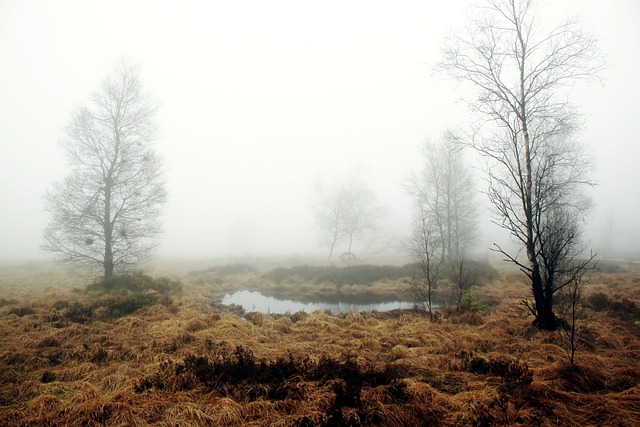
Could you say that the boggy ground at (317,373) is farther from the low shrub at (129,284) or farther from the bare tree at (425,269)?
the low shrub at (129,284)

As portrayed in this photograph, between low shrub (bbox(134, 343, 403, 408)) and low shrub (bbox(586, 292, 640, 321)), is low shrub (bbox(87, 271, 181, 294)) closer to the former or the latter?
low shrub (bbox(134, 343, 403, 408))

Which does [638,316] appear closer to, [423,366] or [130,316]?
[423,366]

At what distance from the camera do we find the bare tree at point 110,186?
11867mm

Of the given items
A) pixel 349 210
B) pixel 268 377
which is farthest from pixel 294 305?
pixel 349 210

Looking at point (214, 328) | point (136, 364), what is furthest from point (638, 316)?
point (136, 364)

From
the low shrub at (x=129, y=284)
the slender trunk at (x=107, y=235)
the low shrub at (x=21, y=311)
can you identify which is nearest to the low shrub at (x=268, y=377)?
the low shrub at (x=21, y=311)

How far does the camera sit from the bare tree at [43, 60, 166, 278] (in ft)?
38.9

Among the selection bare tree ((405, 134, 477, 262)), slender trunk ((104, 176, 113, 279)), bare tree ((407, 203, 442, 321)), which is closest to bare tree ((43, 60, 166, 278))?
slender trunk ((104, 176, 113, 279))

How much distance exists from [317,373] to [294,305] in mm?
10468

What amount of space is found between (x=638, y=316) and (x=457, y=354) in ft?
21.0

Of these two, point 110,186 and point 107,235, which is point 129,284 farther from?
point 110,186

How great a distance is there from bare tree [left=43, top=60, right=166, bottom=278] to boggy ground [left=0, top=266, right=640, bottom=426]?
4.50 m

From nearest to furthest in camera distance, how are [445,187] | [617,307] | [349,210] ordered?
[617,307]
[445,187]
[349,210]

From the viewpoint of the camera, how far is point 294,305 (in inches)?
571
